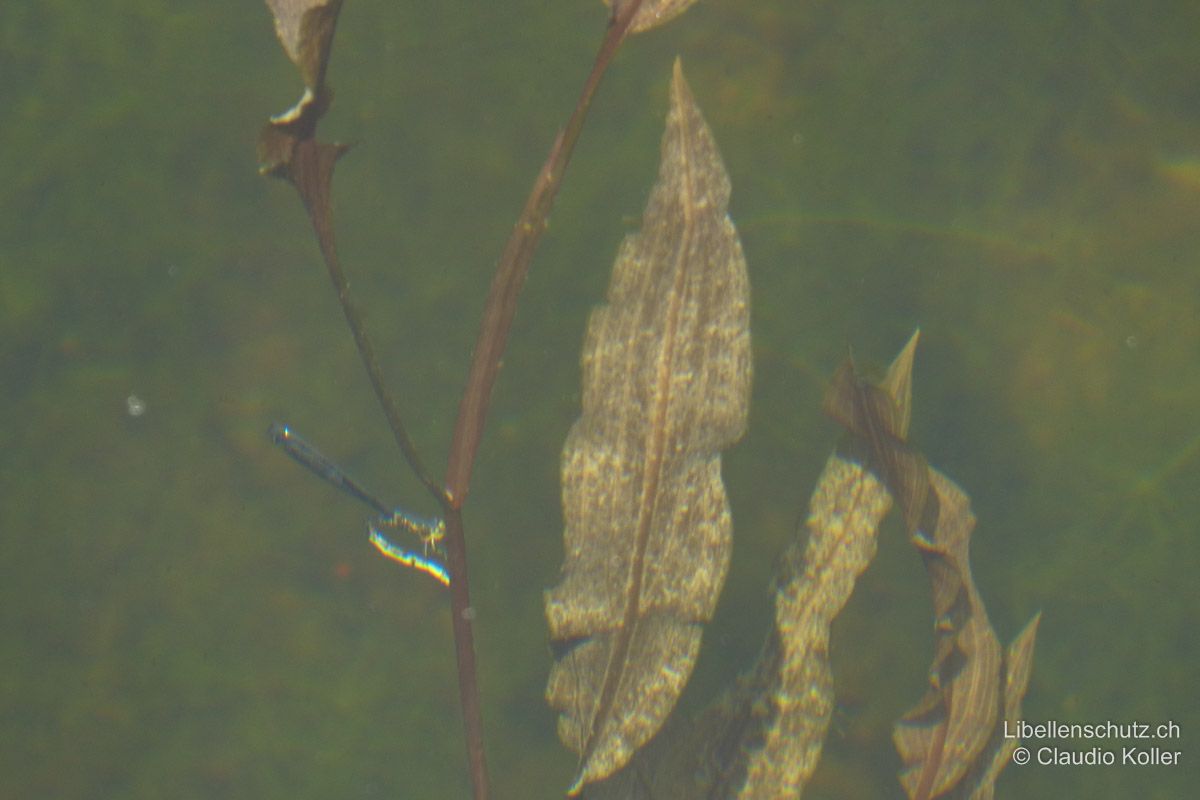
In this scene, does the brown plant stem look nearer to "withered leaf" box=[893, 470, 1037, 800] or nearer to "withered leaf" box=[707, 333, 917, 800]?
"withered leaf" box=[707, 333, 917, 800]

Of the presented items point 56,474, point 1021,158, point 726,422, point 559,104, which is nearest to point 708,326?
point 726,422

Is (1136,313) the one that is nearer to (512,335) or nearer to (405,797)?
(512,335)

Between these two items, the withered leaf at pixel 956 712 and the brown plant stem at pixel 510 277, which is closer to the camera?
the brown plant stem at pixel 510 277

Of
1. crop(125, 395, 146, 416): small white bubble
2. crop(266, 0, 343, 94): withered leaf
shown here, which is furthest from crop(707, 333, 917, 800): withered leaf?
crop(125, 395, 146, 416): small white bubble

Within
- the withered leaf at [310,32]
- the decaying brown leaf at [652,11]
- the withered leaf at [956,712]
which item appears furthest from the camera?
the withered leaf at [956,712]

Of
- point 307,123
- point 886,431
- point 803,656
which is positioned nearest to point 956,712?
point 803,656

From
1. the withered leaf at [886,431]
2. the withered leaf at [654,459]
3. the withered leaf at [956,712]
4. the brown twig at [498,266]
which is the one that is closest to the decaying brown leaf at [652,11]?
the brown twig at [498,266]

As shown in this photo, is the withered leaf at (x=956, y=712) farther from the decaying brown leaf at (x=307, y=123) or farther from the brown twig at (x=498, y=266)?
the decaying brown leaf at (x=307, y=123)
